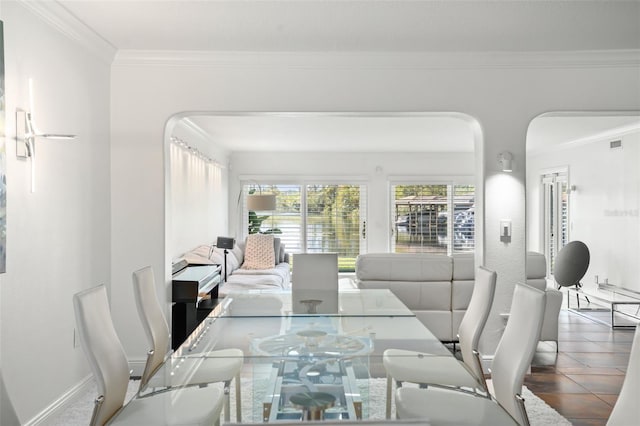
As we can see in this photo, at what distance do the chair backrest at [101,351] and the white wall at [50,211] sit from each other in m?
0.75

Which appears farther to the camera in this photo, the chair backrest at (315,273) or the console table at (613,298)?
the console table at (613,298)

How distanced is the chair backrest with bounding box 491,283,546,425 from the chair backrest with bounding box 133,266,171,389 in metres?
1.82

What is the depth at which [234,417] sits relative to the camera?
2168 mm

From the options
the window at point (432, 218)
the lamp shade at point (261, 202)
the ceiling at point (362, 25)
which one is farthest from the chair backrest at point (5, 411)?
the window at point (432, 218)

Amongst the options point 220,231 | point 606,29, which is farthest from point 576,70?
point 220,231

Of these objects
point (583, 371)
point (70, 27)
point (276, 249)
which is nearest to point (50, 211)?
point (70, 27)

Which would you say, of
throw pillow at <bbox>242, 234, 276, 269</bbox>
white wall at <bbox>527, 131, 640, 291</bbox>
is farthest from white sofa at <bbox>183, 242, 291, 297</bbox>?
white wall at <bbox>527, 131, 640, 291</bbox>

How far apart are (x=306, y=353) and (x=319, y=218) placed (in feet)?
26.9

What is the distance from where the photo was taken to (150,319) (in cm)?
296

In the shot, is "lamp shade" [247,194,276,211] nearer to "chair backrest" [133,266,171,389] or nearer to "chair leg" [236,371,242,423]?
"chair backrest" [133,266,171,389]

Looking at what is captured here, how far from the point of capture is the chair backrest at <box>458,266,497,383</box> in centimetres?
288

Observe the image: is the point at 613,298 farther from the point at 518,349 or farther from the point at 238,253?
the point at 518,349

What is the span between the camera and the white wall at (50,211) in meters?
2.84

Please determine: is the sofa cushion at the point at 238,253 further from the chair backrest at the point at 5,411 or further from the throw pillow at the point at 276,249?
the chair backrest at the point at 5,411
